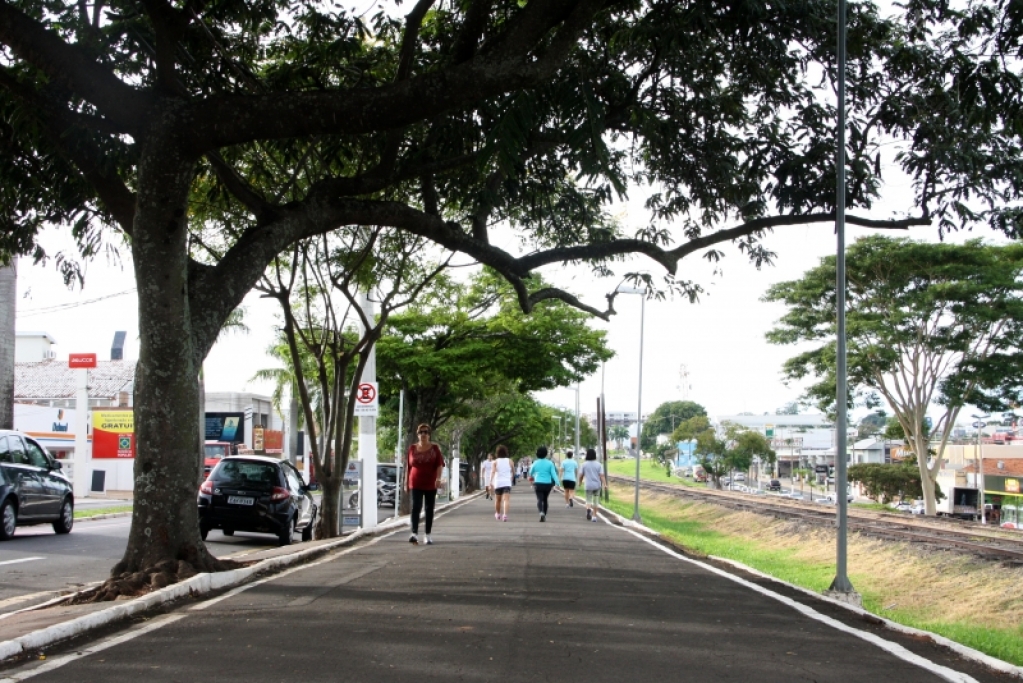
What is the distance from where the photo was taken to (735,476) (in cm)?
11269

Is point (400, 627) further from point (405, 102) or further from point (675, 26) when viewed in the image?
point (675, 26)

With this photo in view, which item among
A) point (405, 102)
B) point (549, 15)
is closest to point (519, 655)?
point (405, 102)

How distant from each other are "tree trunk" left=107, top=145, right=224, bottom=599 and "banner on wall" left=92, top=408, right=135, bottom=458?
45641 mm

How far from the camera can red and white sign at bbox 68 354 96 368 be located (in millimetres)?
38281

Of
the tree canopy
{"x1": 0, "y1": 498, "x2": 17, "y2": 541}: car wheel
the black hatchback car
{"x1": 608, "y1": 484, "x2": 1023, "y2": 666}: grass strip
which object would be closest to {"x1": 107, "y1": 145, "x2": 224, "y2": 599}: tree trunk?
{"x1": 608, "y1": 484, "x2": 1023, "y2": 666}: grass strip

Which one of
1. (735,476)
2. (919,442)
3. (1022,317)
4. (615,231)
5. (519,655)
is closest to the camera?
(519,655)

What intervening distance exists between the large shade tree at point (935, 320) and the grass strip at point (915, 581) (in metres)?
5.96

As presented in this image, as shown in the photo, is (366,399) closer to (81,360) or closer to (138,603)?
(138,603)

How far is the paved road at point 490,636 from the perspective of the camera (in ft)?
18.0

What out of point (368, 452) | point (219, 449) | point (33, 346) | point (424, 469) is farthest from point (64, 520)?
point (33, 346)

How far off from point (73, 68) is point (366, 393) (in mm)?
10994

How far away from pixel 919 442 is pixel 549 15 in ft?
90.9

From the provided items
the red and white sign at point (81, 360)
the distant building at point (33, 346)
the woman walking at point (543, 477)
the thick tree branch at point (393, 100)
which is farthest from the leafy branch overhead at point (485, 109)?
the distant building at point (33, 346)

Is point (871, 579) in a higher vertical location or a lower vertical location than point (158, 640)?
lower
